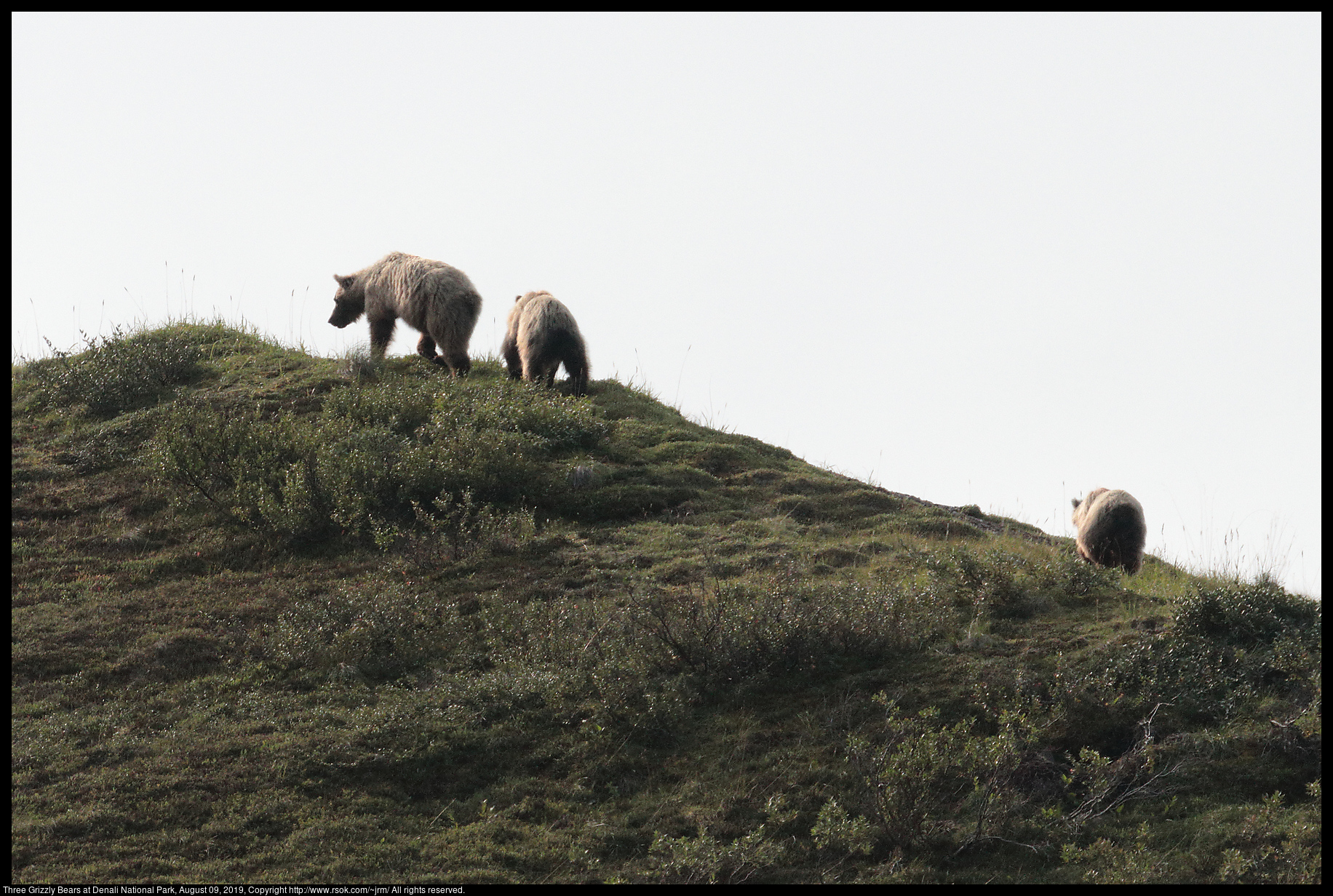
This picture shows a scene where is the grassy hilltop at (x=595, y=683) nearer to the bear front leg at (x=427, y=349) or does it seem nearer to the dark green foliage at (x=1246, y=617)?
the dark green foliage at (x=1246, y=617)

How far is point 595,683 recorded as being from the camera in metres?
6.99

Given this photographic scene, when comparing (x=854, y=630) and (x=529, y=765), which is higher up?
(x=854, y=630)

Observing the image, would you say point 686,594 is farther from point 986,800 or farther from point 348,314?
point 348,314

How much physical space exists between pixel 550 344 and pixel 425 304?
1.67 m

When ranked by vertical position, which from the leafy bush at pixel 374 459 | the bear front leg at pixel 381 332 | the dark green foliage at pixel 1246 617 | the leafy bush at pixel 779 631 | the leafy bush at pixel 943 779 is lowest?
the leafy bush at pixel 943 779

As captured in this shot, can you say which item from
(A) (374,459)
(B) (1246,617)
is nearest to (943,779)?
(B) (1246,617)

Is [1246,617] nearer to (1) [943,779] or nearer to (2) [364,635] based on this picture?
(1) [943,779]

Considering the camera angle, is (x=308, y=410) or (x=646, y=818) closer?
(x=646, y=818)

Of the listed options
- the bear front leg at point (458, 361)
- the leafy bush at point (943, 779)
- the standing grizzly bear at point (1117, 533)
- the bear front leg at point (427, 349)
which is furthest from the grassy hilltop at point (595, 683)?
the bear front leg at point (427, 349)

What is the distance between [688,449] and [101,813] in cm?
706

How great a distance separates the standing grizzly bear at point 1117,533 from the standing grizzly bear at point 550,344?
19.0 ft

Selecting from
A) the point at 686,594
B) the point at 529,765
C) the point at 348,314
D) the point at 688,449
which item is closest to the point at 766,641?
the point at 686,594

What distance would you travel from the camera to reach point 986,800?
5711mm

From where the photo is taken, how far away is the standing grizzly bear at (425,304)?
1283 cm
